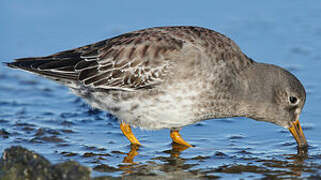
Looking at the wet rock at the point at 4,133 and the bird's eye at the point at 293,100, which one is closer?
the bird's eye at the point at 293,100

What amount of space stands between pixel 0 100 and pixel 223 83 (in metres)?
4.82

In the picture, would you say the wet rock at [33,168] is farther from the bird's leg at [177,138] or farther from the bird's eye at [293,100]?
the bird's eye at [293,100]

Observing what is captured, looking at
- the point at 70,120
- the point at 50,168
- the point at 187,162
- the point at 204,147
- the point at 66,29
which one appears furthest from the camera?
the point at 66,29

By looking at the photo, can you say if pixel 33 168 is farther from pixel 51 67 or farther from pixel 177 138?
pixel 177 138

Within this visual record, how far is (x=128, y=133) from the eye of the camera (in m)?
9.52

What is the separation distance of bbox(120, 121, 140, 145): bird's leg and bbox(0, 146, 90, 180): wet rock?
2.50 metres

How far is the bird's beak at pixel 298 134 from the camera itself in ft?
29.5

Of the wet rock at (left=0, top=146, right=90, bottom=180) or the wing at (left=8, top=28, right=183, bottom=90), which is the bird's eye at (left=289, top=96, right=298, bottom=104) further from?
the wet rock at (left=0, top=146, right=90, bottom=180)

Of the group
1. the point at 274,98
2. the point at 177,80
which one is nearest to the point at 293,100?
the point at 274,98

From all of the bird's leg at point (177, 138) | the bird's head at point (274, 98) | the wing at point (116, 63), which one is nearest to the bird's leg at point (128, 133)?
the bird's leg at point (177, 138)

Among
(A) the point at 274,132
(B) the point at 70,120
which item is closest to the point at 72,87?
(B) the point at 70,120

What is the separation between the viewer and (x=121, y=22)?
45.2ft

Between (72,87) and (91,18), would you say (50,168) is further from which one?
(91,18)

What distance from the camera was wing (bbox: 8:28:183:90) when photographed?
893 centimetres
